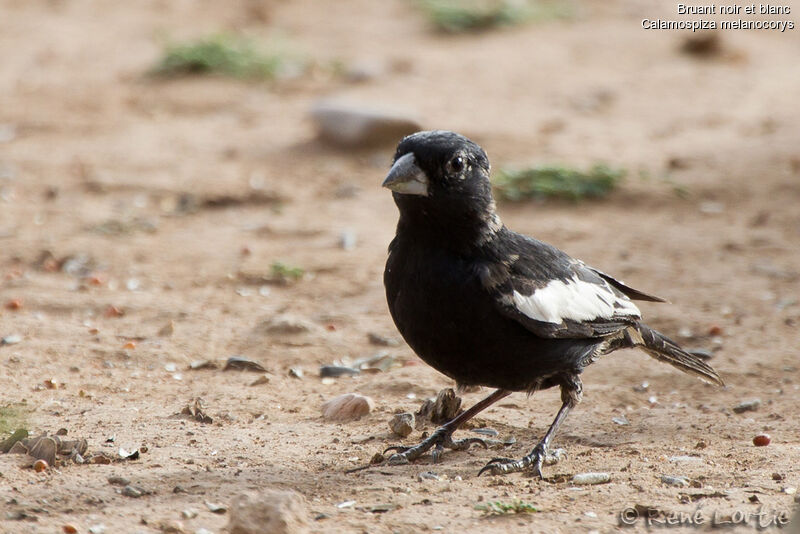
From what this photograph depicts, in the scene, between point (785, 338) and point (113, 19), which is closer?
point (785, 338)

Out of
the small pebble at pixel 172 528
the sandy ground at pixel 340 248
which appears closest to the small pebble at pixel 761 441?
the sandy ground at pixel 340 248

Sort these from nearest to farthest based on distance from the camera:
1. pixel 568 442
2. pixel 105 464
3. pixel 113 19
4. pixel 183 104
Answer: pixel 105 464 → pixel 568 442 → pixel 183 104 → pixel 113 19

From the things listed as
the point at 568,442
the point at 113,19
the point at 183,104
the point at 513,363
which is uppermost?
the point at 113,19

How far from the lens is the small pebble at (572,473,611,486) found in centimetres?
437

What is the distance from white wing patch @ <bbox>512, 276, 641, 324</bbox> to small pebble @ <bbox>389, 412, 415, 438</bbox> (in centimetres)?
86

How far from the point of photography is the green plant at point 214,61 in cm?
1107

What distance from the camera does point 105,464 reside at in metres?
4.38

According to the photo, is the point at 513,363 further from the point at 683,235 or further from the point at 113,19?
the point at 113,19

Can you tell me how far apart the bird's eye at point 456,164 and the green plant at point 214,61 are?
6.97 m

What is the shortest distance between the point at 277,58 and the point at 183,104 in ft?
4.40

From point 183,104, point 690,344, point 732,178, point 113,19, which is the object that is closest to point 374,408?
point 690,344

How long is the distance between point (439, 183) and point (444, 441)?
124 cm

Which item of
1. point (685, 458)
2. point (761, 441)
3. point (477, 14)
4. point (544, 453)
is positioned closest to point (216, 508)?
point (544, 453)

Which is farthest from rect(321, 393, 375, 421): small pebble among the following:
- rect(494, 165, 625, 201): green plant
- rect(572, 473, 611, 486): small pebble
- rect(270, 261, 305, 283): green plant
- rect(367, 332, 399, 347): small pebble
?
rect(494, 165, 625, 201): green plant
